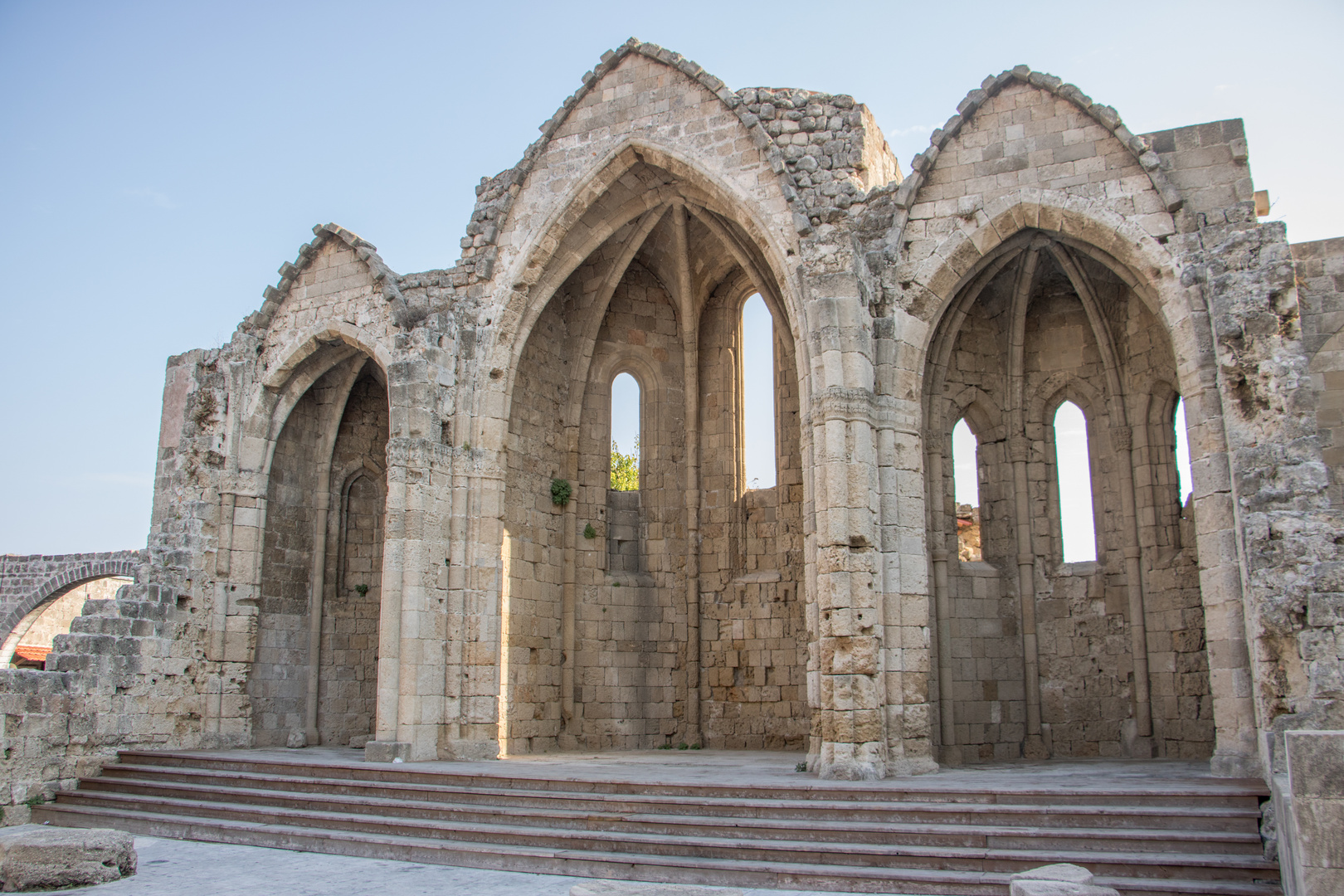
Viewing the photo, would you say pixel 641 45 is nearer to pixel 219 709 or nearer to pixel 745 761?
pixel 745 761

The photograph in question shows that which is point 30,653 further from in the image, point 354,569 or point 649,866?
point 649,866

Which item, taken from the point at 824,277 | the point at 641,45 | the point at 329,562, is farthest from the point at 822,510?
the point at 329,562

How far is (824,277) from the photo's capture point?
37.5ft

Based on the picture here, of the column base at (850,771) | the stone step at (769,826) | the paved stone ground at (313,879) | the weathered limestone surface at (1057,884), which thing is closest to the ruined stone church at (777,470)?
the column base at (850,771)

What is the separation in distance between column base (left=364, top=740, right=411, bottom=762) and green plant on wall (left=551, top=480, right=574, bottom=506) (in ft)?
13.9

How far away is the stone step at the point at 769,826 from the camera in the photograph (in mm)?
7660

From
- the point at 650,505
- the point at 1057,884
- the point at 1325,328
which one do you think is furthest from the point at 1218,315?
the point at 650,505

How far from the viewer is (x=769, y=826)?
28.0 feet

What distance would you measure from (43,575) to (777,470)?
49.8 ft

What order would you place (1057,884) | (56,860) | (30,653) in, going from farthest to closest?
(30,653) < (56,860) < (1057,884)

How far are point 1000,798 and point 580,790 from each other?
3657mm

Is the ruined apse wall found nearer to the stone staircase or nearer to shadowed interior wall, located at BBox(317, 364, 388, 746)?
the stone staircase

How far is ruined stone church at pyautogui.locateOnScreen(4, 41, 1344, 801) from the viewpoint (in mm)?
10750

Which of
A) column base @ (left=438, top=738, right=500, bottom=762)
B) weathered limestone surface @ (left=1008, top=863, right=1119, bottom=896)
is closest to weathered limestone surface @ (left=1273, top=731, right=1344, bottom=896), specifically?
weathered limestone surface @ (left=1008, top=863, right=1119, bottom=896)
